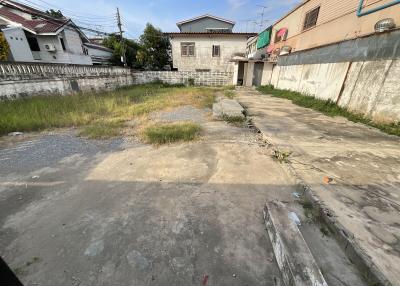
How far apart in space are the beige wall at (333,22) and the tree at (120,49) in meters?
18.4

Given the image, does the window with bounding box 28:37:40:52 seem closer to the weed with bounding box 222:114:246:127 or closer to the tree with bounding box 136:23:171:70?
the tree with bounding box 136:23:171:70

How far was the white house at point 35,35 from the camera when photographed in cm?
1356

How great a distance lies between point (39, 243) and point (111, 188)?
2.99ft

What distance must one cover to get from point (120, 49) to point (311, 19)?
866 inches

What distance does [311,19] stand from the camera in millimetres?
9414

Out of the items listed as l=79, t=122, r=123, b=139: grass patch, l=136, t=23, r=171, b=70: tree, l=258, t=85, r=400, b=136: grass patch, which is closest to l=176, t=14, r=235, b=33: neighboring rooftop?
l=136, t=23, r=171, b=70: tree

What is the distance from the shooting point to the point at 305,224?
186 centimetres

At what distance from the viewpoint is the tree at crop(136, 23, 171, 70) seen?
1869 centimetres

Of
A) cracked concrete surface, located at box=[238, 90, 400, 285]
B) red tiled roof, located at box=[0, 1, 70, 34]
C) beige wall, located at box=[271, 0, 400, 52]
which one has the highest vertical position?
red tiled roof, located at box=[0, 1, 70, 34]

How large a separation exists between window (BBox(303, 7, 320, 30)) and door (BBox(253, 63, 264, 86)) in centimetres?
466

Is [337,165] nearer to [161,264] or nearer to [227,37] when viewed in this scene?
[161,264]

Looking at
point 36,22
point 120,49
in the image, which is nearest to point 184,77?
point 36,22

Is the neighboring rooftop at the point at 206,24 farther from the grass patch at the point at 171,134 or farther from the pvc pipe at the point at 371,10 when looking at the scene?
the grass patch at the point at 171,134

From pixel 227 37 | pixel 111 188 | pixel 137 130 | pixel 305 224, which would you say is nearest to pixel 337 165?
pixel 305 224
